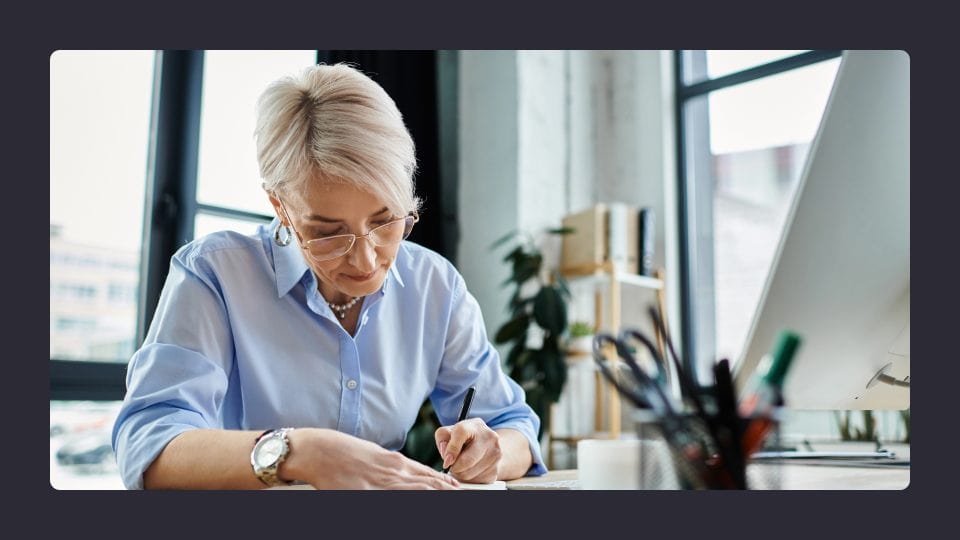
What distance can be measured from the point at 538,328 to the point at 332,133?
1.80 metres

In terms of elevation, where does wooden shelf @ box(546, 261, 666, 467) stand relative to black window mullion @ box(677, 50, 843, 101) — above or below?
below

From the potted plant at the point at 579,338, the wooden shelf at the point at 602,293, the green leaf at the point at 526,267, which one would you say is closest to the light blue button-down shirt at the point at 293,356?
the wooden shelf at the point at 602,293

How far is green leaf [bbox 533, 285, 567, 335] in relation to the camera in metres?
2.50

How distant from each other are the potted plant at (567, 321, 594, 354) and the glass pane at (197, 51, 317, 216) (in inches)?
66.4

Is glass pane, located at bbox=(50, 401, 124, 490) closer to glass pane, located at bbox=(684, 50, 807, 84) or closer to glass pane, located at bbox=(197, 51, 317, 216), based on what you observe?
glass pane, located at bbox=(197, 51, 317, 216)

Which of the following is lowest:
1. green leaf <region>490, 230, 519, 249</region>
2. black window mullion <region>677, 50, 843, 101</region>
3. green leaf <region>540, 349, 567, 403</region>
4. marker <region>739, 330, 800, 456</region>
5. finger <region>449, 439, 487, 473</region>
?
green leaf <region>540, 349, 567, 403</region>

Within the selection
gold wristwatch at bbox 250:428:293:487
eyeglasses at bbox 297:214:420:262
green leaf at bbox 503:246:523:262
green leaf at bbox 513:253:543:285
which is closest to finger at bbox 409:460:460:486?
gold wristwatch at bbox 250:428:293:487

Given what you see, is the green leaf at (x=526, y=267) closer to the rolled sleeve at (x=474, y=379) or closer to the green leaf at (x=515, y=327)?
the green leaf at (x=515, y=327)

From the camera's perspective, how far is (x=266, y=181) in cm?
92

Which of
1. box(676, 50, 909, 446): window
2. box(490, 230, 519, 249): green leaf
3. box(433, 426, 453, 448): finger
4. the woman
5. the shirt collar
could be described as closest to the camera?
the woman

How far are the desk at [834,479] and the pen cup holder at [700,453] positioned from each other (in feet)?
0.48

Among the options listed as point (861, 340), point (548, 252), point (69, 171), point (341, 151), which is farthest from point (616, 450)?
point (548, 252)

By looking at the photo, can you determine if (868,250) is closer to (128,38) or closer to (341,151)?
(341,151)

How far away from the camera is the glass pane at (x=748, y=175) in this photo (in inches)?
57.9
